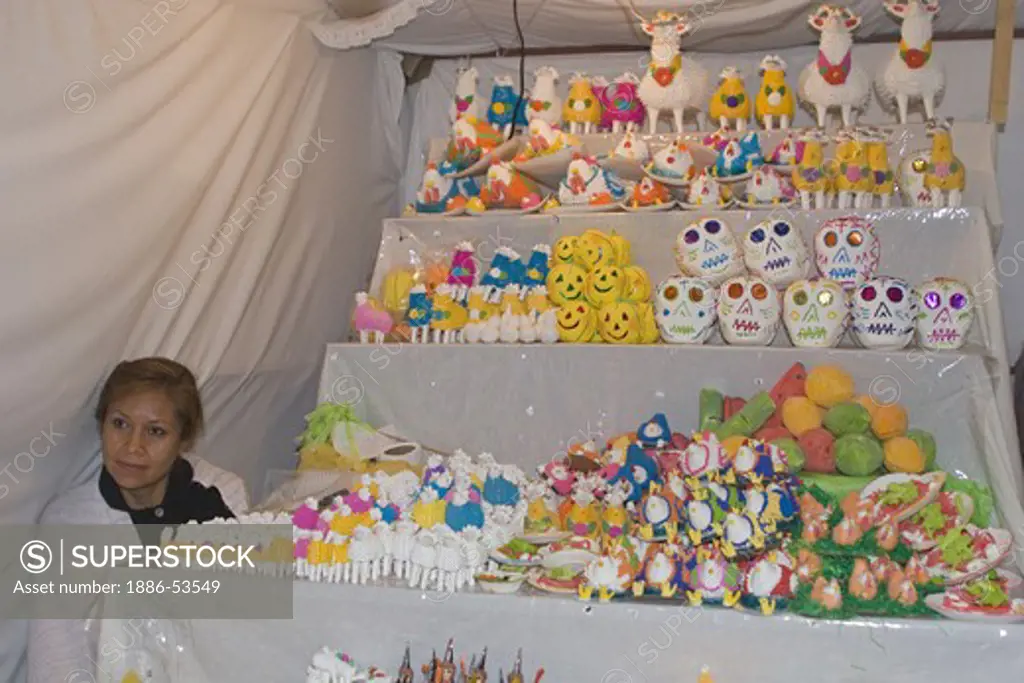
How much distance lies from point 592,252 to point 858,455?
0.92 metres

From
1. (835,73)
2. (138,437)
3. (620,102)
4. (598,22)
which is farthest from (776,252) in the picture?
(138,437)

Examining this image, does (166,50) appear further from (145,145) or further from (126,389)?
(126,389)

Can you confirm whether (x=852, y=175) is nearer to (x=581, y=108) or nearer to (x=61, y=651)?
(x=581, y=108)

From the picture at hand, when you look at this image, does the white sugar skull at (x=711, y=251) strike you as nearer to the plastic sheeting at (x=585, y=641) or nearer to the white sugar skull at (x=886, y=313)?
the white sugar skull at (x=886, y=313)

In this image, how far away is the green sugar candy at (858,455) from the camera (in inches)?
91.6

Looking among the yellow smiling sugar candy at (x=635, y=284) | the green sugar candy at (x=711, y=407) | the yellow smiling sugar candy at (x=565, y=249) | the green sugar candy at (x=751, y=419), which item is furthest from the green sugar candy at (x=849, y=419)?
the yellow smiling sugar candy at (x=565, y=249)

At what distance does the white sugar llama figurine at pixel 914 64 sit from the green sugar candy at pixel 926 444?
106cm

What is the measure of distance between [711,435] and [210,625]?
1.07m

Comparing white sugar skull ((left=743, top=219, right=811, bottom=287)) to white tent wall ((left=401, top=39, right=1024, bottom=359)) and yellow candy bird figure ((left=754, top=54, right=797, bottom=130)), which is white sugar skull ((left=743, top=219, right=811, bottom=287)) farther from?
white tent wall ((left=401, top=39, right=1024, bottom=359))

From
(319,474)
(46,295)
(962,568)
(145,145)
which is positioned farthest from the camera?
(319,474)

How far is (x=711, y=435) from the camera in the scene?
82.7 inches

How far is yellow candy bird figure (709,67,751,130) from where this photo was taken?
328 centimetres

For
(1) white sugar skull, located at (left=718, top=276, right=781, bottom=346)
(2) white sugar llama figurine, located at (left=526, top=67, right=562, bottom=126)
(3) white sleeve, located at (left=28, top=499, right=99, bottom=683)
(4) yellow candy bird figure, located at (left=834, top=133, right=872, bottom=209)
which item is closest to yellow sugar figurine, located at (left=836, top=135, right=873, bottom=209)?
(4) yellow candy bird figure, located at (left=834, top=133, right=872, bottom=209)

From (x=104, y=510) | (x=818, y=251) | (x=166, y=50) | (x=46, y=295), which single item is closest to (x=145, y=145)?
(x=166, y=50)
